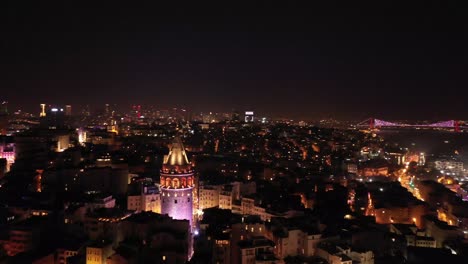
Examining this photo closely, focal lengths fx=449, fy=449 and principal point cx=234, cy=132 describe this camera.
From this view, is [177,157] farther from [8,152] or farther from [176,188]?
[8,152]

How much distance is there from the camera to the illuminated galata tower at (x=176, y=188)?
1659 centimetres

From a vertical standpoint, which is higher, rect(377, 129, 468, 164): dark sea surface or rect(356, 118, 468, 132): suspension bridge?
rect(356, 118, 468, 132): suspension bridge

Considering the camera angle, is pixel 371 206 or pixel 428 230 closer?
pixel 428 230

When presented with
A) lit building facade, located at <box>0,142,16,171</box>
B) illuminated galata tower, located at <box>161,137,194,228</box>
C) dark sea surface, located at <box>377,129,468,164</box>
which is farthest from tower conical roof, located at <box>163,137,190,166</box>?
dark sea surface, located at <box>377,129,468,164</box>

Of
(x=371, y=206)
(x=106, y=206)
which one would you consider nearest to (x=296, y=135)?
(x=371, y=206)

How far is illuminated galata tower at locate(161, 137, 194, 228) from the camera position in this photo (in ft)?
54.4

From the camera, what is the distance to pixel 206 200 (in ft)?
66.0

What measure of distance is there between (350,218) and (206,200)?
6258 mm

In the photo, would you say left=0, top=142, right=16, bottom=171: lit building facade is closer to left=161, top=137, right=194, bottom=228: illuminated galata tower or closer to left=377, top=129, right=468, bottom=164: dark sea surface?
left=161, top=137, right=194, bottom=228: illuminated galata tower

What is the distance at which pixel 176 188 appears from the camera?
16719 mm

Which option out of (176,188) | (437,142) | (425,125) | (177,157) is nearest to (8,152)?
(177,157)

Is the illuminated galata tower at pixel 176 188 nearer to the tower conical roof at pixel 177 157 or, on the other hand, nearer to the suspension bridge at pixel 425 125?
the tower conical roof at pixel 177 157

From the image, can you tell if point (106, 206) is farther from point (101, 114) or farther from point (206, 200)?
point (101, 114)

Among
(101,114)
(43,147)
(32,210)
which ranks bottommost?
(32,210)
